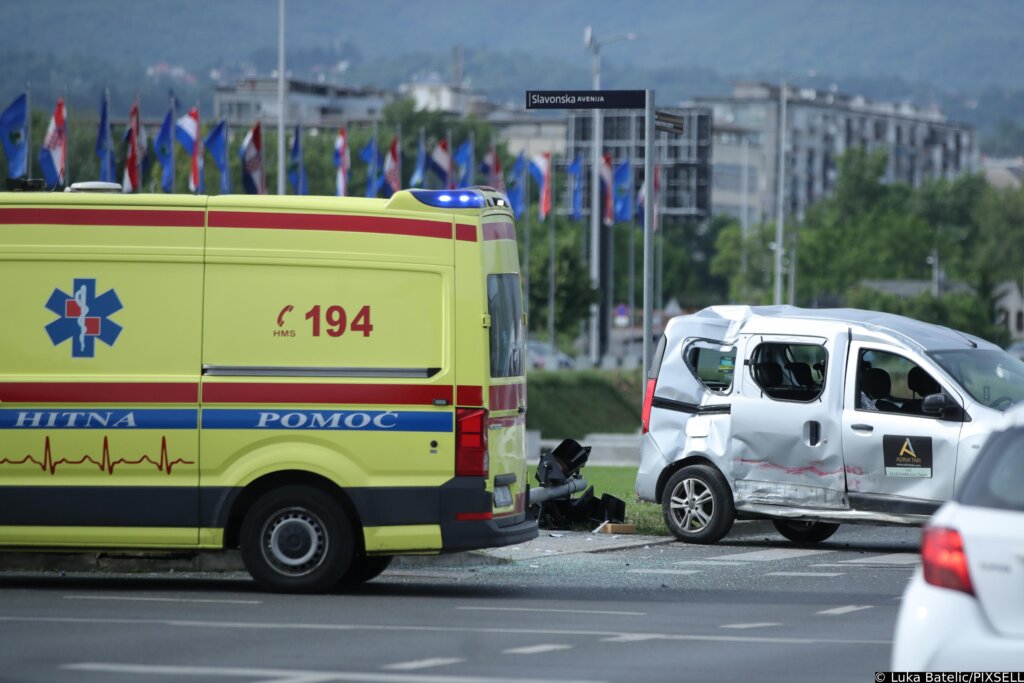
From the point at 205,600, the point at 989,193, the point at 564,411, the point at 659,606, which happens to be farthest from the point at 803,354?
the point at 989,193

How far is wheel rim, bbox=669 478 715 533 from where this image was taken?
55.9 feet

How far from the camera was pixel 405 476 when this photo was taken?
12.6 meters

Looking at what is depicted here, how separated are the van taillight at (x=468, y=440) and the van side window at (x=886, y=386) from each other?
4719mm

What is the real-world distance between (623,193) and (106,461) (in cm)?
5619

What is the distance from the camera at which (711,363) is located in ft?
56.3

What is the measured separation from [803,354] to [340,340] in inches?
228

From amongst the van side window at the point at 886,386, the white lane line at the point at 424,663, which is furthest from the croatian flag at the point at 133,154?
Answer: the white lane line at the point at 424,663

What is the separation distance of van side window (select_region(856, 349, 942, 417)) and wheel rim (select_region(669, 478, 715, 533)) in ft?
5.32

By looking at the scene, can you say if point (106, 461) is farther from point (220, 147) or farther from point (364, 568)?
point (220, 147)

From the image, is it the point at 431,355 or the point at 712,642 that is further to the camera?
the point at 431,355

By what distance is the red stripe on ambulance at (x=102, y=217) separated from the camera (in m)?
12.8

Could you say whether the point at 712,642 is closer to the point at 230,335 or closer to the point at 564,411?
the point at 230,335

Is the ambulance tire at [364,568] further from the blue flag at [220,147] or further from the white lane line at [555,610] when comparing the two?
the blue flag at [220,147]

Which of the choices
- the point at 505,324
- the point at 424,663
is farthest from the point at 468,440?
the point at 424,663
